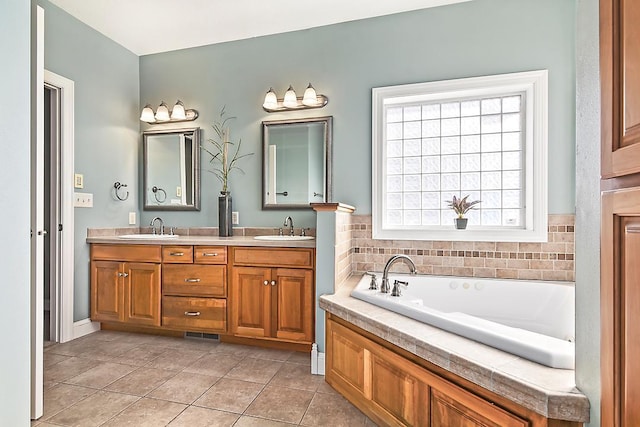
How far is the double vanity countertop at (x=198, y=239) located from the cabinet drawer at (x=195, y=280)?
0.20 metres

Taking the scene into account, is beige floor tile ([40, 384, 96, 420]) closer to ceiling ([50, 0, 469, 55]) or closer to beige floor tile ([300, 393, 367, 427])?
beige floor tile ([300, 393, 367, 427])

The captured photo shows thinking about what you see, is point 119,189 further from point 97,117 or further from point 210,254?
point 210,254

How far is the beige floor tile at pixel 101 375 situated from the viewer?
2252 millimetres

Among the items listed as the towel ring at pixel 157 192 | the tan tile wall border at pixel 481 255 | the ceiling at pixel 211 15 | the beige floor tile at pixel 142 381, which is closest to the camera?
the beige floor tile at pixel 142 381

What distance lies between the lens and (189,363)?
259 centimetres

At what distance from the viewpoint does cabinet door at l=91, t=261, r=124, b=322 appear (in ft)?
10.2

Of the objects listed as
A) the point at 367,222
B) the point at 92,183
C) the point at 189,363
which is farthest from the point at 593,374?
the point at 92,183

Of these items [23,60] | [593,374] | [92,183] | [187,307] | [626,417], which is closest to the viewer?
[626,417]

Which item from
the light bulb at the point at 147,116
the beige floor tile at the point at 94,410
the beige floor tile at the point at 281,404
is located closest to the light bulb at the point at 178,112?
the light bulb at the point at 147,116

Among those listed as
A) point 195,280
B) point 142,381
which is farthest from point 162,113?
point 142,381

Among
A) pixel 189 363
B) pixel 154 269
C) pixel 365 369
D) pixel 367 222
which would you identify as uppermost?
pixel 367 222

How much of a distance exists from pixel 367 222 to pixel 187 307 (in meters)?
1.60

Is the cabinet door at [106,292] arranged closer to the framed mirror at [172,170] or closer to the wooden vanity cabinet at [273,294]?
the framed mirror at [172,170]

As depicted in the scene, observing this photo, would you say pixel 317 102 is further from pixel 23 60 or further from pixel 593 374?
pixel 593 374
